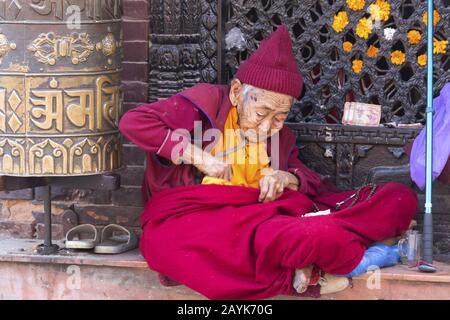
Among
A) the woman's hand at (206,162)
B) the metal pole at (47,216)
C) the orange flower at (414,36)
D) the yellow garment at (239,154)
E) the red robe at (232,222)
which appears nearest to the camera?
the red robe at (232,222)

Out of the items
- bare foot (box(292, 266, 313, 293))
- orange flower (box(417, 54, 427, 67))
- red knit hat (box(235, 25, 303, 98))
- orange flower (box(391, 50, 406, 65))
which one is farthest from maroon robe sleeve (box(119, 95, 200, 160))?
orange flower (box(417, 54, 427, 67))

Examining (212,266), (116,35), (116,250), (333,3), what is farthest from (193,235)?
(333,3)

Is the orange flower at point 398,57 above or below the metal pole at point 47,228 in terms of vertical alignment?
above

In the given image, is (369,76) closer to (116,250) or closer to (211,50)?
(211,50)

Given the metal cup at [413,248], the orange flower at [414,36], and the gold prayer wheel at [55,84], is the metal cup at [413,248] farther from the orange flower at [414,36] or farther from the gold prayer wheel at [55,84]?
the gold prayer wheel at [55,84]

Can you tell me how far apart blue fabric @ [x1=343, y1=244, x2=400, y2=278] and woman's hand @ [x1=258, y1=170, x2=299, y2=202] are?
0.53m

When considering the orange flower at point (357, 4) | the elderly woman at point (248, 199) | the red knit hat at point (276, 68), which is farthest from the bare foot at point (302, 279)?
the orange flower at point (357, 4)

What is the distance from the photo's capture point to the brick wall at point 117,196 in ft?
19.9

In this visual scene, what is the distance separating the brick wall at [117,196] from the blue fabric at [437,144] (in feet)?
5.00

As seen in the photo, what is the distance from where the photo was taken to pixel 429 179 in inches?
210

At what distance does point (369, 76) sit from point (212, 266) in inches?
58.2

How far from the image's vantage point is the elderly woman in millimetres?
5188

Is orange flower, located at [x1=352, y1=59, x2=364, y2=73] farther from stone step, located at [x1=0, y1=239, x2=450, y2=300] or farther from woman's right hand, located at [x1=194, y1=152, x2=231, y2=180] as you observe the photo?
stone step, located at [x1=0, y1=239, x2=450, y2=300]

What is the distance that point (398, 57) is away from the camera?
5926 millimetres
